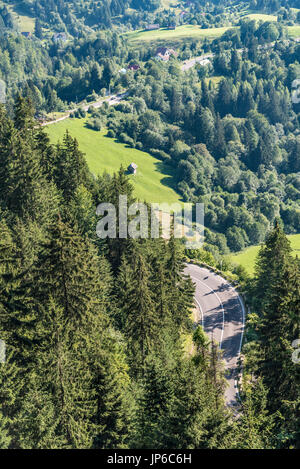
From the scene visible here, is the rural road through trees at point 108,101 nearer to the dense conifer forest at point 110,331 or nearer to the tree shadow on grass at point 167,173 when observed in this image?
the tree shadow on grass at point 167,173

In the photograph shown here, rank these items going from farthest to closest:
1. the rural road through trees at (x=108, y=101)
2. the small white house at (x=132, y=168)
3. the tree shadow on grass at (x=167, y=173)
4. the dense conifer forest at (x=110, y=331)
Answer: the rural road through trees at (x=108, y=101)
the tree shadow on grass at (x=167, y=173)
the small white house at (x=132, y=168)
the dense conifer forest at (x=110, y=331)

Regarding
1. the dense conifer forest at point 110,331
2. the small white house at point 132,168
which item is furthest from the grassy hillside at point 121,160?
the dense conifer forest at point 110,331

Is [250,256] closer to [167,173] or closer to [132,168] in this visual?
[132,168]

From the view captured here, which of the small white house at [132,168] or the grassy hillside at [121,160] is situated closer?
the grassy hillside at [121,160]

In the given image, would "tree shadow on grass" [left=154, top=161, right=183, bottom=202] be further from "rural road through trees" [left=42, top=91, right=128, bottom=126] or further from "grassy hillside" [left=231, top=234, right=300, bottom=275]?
"rural road through trees" [left=42, top=91, right=128, bottom=126]

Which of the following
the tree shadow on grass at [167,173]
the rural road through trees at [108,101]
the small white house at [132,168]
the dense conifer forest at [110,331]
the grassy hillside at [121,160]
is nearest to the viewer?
the dense conifer forest at [110,331]

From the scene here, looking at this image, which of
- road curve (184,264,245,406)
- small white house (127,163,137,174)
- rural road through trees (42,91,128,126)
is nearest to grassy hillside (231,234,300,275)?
road curve (184,264,245,406)

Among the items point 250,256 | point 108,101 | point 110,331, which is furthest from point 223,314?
point 108,101
